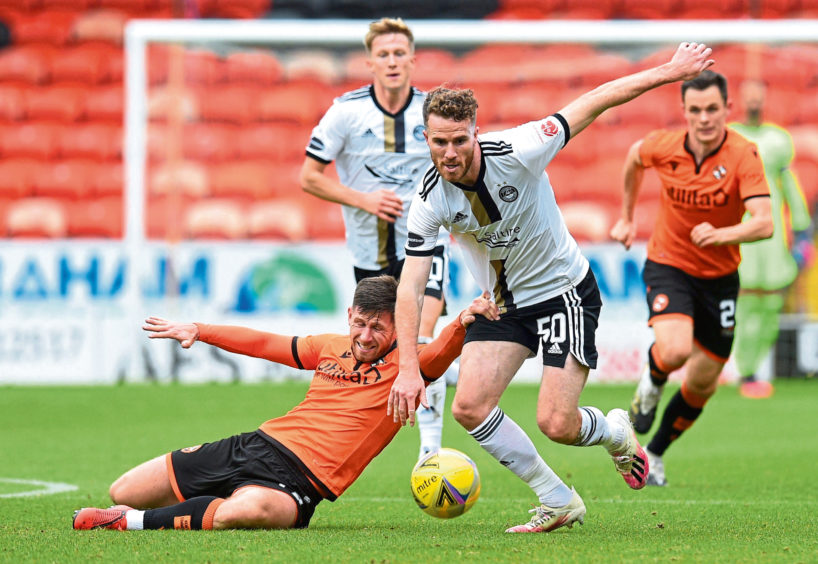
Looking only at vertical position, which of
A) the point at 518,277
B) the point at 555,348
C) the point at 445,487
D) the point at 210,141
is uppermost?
the point at 210,141

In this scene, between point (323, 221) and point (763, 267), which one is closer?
point (763, 267)

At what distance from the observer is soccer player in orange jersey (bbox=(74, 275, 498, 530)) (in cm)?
530

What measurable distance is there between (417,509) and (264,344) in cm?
133

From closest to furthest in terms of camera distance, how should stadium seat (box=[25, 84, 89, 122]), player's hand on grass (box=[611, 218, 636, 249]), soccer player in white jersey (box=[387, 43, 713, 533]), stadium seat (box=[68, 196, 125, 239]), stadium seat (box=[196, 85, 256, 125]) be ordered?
A: soccer player in white jersey (box=[387, 43, 713, 533])
player's hand on grass (box=[611, 218, 636, 249])
stadium seat (box=[196, 85, 256, 125])
stadium seat (box=[68, 196, 125, 239])
stadium seat (box=[25, 84, 89, 122])

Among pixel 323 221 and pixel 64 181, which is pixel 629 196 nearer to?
pixel 323 221

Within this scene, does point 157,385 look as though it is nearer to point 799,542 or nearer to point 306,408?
point 306,408

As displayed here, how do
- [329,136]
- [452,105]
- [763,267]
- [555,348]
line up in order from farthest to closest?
[763,267] < [329,136] < [555,348] < [452,105]

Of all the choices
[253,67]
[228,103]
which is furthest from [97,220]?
[253,67]

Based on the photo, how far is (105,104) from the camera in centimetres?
1716

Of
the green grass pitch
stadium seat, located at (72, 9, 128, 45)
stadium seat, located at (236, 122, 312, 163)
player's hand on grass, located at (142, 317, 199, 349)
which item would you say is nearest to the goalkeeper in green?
the green grass pitch

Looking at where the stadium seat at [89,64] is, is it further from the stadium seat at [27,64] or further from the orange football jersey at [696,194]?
the orange football jersey at [696,194]

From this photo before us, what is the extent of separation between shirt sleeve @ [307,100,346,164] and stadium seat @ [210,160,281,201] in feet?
25.8

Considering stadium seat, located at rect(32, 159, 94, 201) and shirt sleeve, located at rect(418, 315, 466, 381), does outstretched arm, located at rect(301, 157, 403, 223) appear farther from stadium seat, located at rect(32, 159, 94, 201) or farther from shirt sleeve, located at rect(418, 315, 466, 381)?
stadium seat, located at rect(32, 159, 94, 201)

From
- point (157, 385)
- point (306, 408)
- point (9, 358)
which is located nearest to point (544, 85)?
point (157, 385)
